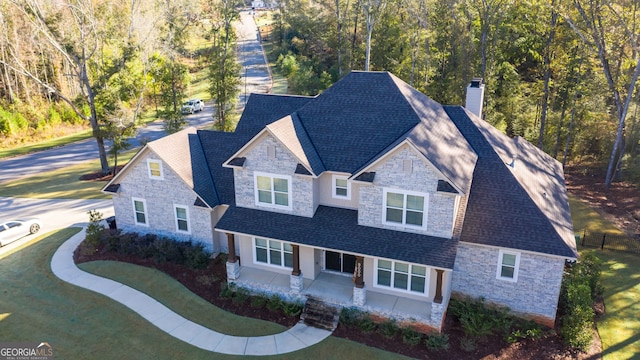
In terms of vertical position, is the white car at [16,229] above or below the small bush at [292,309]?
above

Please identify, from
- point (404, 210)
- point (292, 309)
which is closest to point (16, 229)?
point (292, 309)

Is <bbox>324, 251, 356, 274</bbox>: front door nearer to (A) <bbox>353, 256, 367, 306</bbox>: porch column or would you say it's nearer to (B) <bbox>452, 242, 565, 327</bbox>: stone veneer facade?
(A) <bbox>353, 256, 367, 306</bbox>: porch column

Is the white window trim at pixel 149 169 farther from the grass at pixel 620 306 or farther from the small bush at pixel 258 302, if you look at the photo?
the grass at pixel 620 306

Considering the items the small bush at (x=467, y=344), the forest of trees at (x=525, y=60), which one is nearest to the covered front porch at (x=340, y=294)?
the small bush at (x=467, y=344)

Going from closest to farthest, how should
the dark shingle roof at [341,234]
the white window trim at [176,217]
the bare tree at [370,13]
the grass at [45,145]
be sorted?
the dark shingle roof at [341,234], the white window trim at [176,217], the bare tree at [370,13], the grass at [45,145]

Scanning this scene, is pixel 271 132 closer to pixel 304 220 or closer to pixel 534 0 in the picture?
pixel 304 220
